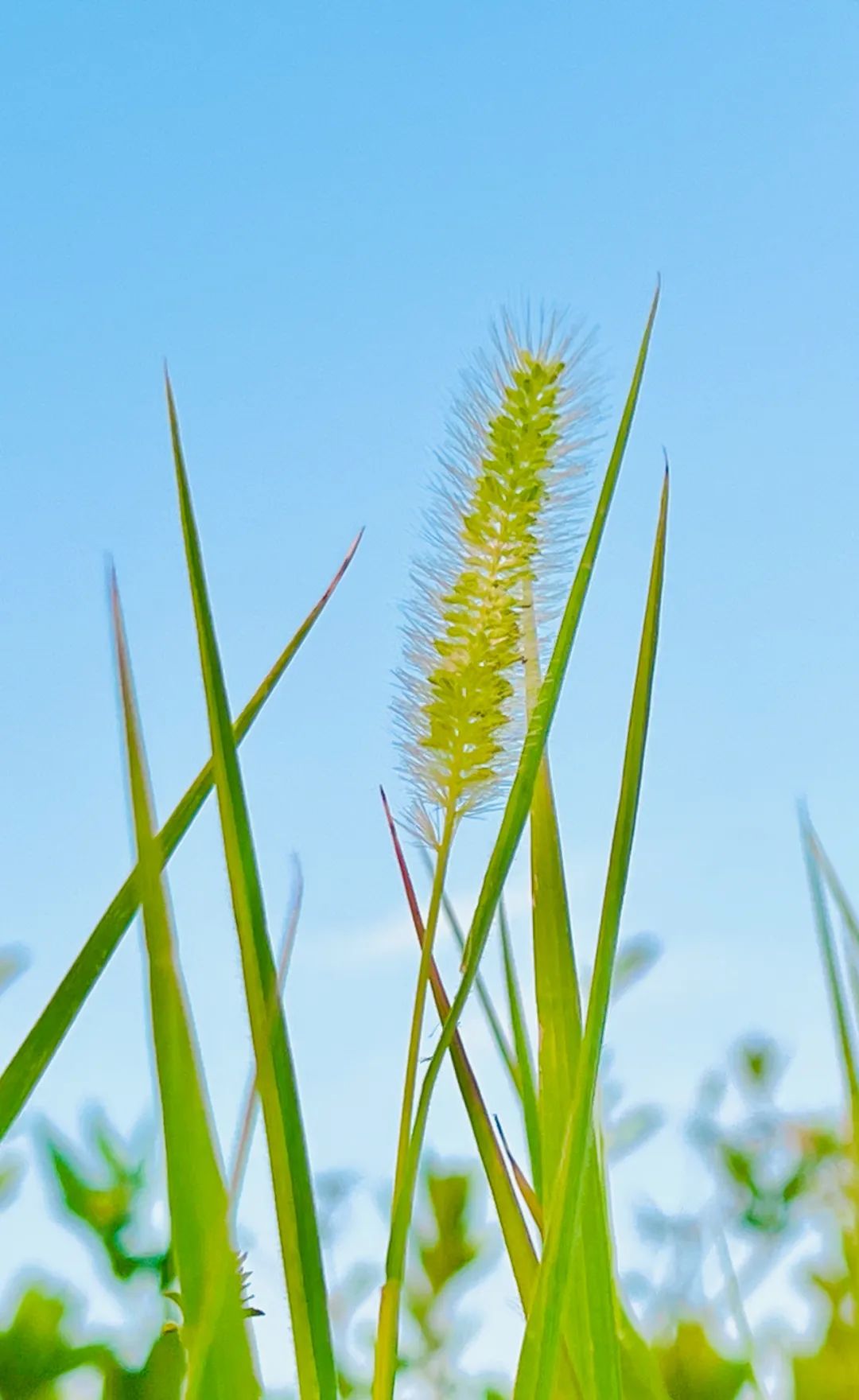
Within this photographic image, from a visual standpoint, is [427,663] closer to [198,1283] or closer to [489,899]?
[489,899]

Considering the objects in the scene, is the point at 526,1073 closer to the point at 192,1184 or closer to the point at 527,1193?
the point at 527,1193

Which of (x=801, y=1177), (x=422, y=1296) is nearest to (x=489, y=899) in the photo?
(x=422, y=1296)

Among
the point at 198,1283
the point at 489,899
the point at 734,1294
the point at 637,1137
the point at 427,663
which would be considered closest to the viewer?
the point at 198,1283

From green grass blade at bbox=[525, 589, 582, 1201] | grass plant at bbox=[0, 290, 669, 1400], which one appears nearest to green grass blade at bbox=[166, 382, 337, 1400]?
grass plant at bbox=[0, 290, 669, 1400]

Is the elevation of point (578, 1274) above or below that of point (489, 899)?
below

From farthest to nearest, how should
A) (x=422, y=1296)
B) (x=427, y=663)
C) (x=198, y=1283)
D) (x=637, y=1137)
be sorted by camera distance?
(x=637, y=1137) → (x=422, y=1296) → (x=427, y=663) → (x=198, y=1283)

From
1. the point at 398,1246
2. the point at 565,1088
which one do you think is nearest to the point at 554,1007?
the point at 565,1088

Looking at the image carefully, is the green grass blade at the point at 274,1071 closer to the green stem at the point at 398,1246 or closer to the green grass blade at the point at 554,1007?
the green stem at the point at 398,1246

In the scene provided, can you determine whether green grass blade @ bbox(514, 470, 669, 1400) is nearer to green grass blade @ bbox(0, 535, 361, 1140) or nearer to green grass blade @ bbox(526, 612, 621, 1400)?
green grass blade @ bbox(526, 612, 621, 1400)
